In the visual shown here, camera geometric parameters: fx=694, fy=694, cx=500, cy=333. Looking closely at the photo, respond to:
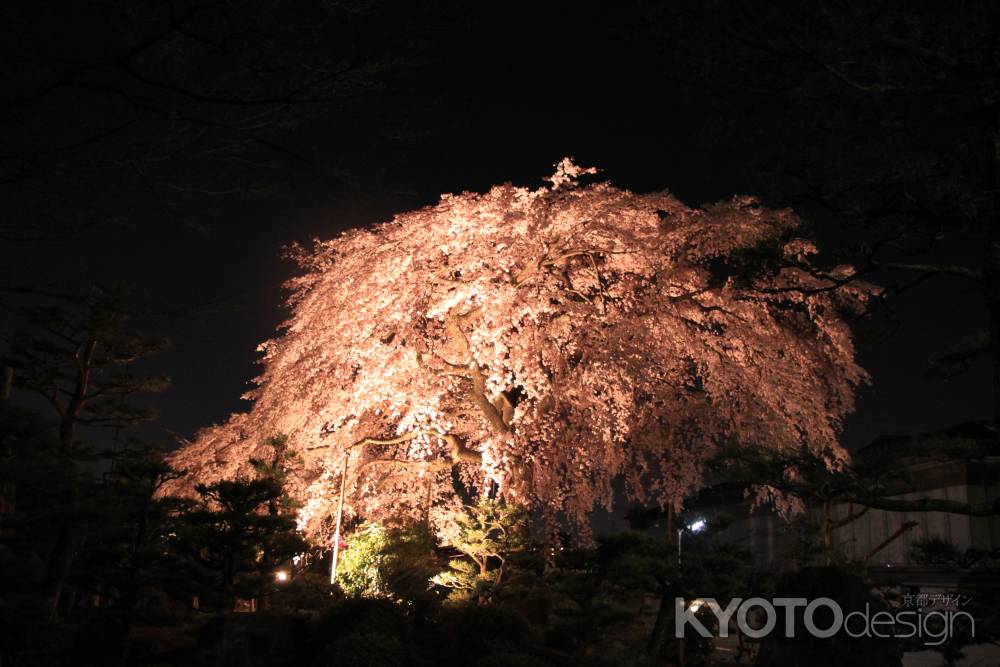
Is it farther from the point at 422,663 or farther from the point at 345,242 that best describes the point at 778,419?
the point at 345,242

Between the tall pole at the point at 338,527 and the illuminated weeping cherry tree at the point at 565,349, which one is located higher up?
the illuminated weeping cherry tree at the point at 565,349

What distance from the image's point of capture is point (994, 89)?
4820 millimetres

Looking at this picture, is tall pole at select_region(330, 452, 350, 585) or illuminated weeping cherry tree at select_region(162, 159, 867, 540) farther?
tall pole at select_region(330, 452, 350, 585)

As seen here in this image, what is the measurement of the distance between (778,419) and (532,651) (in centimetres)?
610

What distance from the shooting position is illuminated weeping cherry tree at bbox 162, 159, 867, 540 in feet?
39.9

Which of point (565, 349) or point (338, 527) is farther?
point (338, 527)

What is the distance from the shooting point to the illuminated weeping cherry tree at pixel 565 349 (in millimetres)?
12148

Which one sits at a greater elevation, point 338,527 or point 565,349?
point 565,349

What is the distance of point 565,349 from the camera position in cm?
1252

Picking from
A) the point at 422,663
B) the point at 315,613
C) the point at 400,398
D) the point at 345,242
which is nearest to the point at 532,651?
the point at 422,663

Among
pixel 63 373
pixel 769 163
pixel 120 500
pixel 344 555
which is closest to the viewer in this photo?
pixel 769 163

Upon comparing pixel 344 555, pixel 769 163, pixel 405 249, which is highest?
pixel 405 249

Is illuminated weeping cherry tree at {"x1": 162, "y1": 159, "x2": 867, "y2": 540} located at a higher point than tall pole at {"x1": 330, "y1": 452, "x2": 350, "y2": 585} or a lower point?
higher

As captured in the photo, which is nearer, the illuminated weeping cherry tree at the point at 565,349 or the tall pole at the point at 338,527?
the illuminated weeping cherry tree at the point at 565,349
